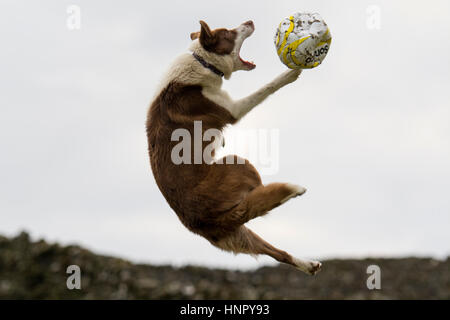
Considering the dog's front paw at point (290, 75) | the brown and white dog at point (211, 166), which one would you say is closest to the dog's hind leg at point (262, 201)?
the brown and white dog at point (211, 166)

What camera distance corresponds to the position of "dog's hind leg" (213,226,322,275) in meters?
7.12

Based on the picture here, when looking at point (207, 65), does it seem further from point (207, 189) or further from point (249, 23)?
point (207, 189)

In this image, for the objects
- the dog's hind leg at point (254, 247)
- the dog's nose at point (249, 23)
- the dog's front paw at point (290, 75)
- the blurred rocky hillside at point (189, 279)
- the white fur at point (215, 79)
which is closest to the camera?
the dog's hind leg at point (254, 247)

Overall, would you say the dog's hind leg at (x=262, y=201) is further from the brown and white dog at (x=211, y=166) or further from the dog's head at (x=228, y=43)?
the dog's head at (x=228, y=43)

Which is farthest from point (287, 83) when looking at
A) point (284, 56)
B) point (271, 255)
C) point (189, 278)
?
point (189, 278)

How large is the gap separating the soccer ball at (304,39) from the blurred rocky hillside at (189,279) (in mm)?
10511

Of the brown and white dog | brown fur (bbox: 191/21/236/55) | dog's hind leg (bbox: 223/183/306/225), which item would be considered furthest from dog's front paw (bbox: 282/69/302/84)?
dog's hind leg (bbox: 223/183/306/225)

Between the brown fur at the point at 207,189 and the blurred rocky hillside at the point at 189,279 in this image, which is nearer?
the brown fur at the point at 207,189

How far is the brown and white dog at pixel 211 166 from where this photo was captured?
683cm

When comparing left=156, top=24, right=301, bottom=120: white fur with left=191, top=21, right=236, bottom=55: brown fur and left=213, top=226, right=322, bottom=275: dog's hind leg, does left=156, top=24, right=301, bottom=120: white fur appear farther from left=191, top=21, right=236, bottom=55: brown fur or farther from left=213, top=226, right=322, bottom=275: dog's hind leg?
left=213, top=226, right=322, bottom=275: dog's hind leg

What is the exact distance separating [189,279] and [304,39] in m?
12.8

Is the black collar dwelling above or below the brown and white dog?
above

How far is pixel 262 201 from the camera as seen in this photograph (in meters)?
6.75
